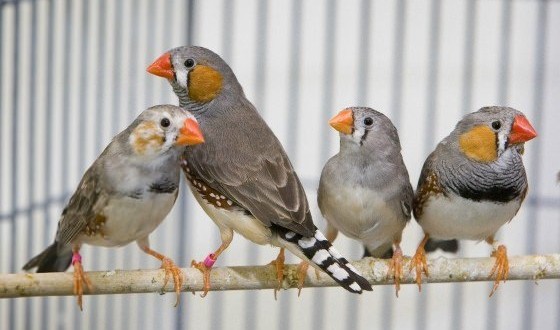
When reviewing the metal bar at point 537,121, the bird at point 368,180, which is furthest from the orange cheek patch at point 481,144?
the metal bar at point 537,121

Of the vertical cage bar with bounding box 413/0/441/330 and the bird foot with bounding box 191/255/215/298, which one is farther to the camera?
the vertical cage bar with bounding box 413/0/441/330

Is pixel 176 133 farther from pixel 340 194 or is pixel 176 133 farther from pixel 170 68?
pixel 340 194

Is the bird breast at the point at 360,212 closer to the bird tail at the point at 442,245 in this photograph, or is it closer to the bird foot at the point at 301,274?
the bird foot at the point at 301,274

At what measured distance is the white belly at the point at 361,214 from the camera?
184cm

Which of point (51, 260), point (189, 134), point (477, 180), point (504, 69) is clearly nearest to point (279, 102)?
point (504, 69)

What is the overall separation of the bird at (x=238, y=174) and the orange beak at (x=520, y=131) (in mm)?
414

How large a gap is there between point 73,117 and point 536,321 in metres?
1.91

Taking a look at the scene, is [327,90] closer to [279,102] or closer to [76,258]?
[279,102]

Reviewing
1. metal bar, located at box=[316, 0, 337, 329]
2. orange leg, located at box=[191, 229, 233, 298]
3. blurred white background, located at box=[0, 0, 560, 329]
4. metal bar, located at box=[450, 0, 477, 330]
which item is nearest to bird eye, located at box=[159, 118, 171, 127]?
orange leg, located at box=[191, 229, 233, 298]

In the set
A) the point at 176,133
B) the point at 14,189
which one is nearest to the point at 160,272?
the point at 176,133

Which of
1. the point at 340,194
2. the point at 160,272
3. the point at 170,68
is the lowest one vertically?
the point at 160,272

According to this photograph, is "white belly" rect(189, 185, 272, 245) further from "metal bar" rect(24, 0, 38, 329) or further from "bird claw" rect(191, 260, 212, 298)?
"metal bar" rect(24, 0, 38, 329)

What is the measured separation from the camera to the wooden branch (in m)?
1.72

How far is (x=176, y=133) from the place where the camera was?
1681 millimetres
